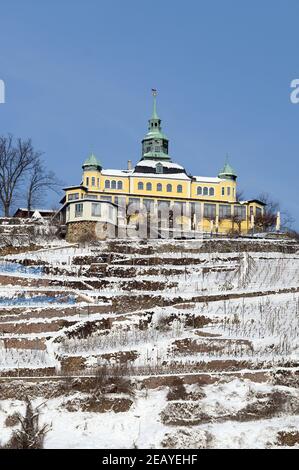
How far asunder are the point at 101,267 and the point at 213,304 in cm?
786

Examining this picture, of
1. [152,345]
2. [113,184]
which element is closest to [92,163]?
[113,184]

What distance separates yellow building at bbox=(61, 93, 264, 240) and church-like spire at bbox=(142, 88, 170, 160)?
222 cm

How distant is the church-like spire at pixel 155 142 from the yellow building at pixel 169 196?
222cm

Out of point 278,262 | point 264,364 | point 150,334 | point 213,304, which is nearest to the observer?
point 264,364

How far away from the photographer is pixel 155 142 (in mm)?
75938

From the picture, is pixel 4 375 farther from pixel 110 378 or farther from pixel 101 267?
pixel 101 267

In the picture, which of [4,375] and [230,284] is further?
[230,284]

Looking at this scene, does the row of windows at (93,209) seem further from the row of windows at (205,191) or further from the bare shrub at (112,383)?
the bare shrub at (112,383)

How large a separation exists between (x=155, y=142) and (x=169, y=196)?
35.7 ft

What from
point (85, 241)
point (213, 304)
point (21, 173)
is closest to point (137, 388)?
point (213, 304)

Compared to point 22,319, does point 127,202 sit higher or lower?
higher

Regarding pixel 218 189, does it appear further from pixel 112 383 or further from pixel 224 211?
pixel 112 383

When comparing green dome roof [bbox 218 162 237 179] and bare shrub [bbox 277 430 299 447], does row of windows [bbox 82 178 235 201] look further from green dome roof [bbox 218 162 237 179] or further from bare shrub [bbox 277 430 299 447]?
bare shrub [bbox 277 430 299 447]

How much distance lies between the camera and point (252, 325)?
1291 inches
